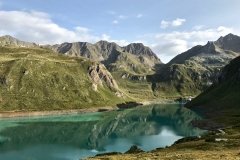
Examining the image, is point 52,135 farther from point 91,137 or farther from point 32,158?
point 32,158

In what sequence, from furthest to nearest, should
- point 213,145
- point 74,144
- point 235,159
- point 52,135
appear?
point 52,135 → point 74,144 → point 213,145 → point 235,159

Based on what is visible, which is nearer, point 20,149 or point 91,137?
point 20,149

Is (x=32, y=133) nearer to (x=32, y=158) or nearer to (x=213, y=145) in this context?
(x=32, y=158)

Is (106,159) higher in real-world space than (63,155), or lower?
higher

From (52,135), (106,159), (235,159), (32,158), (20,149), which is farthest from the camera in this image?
(52,135)

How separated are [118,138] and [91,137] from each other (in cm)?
1452

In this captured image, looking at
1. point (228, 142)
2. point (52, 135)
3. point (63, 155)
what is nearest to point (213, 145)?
point (228, 142)

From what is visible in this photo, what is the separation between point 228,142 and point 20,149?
8914 cm

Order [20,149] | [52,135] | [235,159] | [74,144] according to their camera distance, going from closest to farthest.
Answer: [235,159] → [20,149] → [74,144] → [52,135]

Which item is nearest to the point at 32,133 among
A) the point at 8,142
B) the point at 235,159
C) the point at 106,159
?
the point at 8,142

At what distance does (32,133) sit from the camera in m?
190

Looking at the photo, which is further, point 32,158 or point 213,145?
point 32,158

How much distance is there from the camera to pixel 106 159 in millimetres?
77688

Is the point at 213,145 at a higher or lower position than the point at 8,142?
higher
